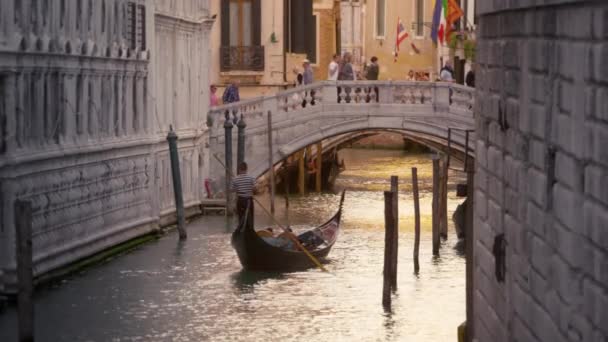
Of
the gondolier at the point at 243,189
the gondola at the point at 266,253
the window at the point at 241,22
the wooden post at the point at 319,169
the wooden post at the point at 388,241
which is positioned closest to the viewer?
the wooden post at the point at 388,241

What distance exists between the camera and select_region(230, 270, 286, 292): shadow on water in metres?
16.3

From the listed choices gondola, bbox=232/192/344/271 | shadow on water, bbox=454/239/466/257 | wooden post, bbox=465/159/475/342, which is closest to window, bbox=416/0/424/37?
shadow on water, bbox=454/239/466/257

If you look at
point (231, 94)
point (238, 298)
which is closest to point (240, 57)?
point (231, 94)

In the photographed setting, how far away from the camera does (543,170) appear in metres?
6.84

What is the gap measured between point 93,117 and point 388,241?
454cm

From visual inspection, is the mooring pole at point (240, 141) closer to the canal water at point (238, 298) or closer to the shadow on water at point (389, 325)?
the canal water at point (238, 298)

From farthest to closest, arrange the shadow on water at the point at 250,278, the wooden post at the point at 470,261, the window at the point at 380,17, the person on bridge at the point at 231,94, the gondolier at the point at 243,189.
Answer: the window at the point at 380,17
the person on bridge at the point at 231,94
the gondolier at the point at 243,189
the shadow on water at the point at 250,278
the wooden post at the point at 470,261

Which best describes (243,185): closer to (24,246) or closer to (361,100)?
(361,100)

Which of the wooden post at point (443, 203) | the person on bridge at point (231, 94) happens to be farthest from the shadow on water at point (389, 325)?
the person on bridge at point (231, 94)

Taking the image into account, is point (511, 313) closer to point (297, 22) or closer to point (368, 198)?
point (368, 198)

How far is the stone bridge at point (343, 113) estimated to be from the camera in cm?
2366

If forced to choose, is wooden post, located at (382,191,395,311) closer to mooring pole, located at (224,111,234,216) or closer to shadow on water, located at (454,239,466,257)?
shadow on water, located at (454,239,466,257)

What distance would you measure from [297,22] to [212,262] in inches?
479

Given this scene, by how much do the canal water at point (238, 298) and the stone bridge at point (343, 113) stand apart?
314 centimetres
